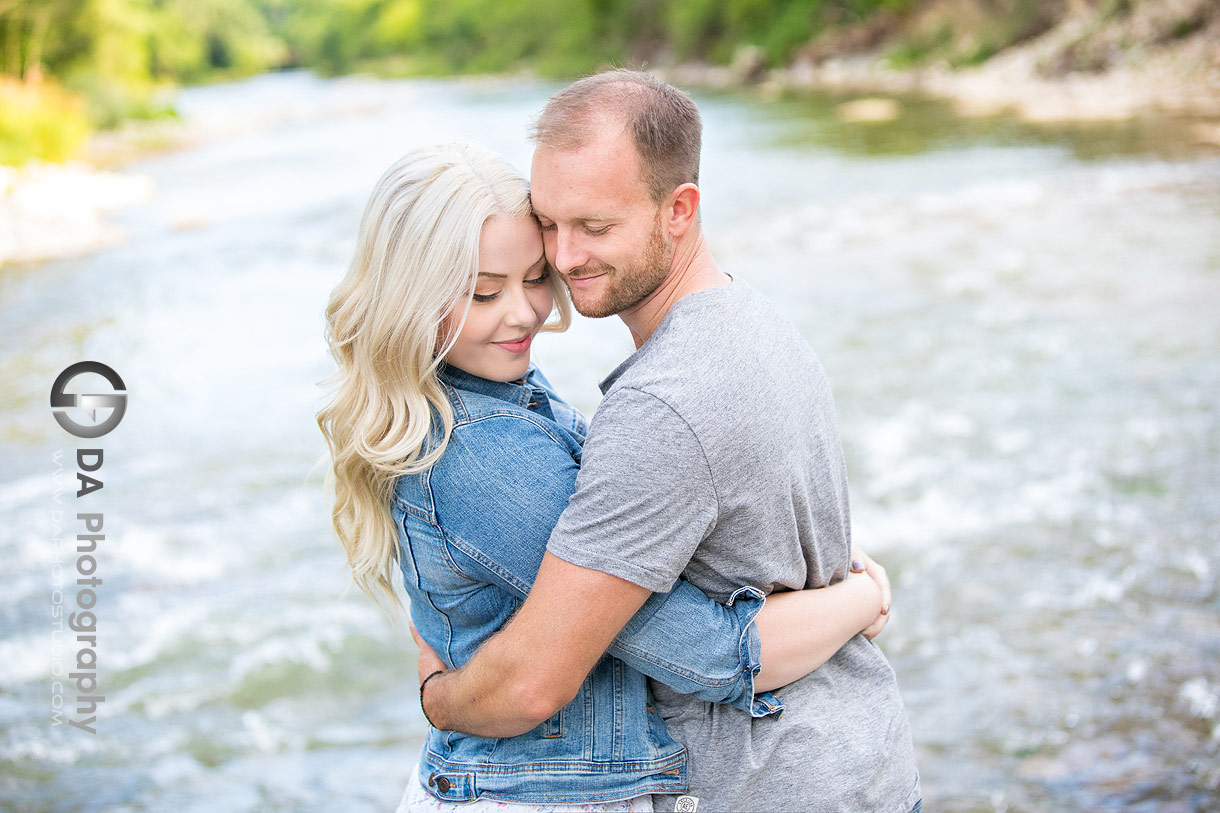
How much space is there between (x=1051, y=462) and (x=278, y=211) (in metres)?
14.2

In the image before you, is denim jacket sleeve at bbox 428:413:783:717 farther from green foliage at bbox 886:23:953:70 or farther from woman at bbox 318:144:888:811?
green foliage at bbox 886:23:953:70

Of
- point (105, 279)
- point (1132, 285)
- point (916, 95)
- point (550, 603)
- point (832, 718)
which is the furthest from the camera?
point (916, 95)

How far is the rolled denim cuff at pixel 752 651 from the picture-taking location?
67.7 inches

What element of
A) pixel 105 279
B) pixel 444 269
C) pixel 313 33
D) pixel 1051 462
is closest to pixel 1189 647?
pixel 1051 462

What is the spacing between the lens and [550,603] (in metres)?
1.62

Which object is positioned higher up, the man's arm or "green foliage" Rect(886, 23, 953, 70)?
"green foliage" Rect(886, 23, 953, 70)

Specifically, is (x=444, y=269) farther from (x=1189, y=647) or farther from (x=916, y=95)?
(x=916, y=95)

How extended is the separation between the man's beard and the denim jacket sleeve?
1.06 ft

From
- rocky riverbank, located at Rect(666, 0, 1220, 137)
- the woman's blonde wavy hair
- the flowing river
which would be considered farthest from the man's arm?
rocky riverbank, located at Rect(666, 0, 1220, 137)

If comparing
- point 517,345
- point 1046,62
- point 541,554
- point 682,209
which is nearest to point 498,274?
point 517,345

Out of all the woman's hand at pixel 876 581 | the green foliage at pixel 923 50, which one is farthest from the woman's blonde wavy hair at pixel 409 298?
the green foliage at pixel 923 50

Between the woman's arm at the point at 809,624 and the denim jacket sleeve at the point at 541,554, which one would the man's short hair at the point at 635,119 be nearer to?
the denim jacket sleeve at the point at 541,554

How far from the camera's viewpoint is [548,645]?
5.35 feet

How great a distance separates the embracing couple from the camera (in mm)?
1618
